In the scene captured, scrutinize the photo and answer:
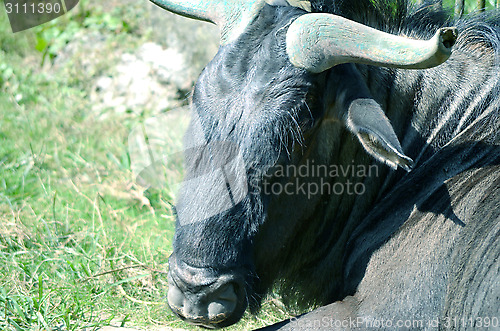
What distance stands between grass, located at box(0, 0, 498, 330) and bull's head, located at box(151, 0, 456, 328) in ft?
4.37

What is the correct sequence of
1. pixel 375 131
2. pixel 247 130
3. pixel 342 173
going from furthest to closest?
pixel 342 173 → pixel 247 130 → pixel 375 131

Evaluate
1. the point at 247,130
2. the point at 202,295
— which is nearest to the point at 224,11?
the point at 247,130

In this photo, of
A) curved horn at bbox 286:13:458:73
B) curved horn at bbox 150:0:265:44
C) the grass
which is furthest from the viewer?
the grass

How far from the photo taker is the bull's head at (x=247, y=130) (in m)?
3.27

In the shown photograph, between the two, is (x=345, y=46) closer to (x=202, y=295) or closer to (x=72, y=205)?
(x=202, y=295)

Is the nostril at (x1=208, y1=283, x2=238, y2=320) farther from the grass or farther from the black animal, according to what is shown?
the grass

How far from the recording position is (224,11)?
381 centimetres

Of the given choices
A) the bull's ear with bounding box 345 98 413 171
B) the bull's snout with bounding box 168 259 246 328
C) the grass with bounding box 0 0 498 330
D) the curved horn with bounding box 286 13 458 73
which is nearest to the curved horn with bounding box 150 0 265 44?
the curved horn with bounding box 286 13 458 73

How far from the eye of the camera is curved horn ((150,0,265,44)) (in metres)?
3.64

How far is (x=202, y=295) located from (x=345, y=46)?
4.79 feet

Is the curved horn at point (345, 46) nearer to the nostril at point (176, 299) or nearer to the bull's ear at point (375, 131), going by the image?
the bull's ear at point (375, 131)

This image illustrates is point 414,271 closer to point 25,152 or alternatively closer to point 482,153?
point 482,153

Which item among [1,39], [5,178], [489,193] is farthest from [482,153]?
[1,39]

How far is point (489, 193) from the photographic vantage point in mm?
3465
